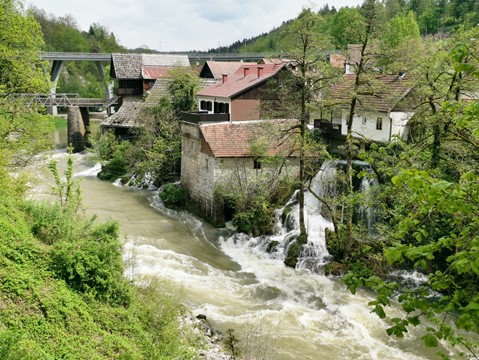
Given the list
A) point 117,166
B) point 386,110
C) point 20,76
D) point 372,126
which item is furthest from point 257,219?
point 117,166

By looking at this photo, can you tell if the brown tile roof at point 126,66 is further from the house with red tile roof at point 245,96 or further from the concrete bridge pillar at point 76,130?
the house with red tile roof at point 245,96

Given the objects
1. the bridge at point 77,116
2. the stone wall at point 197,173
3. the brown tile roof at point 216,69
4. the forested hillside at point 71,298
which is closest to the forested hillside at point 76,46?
the bridge at point 77,116

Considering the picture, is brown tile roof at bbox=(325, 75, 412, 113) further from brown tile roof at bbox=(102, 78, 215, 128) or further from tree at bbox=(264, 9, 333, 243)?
brown tile roof at bbox=(102, 78, 215, 128)

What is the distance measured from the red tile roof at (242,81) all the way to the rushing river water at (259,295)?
1030 centimetres

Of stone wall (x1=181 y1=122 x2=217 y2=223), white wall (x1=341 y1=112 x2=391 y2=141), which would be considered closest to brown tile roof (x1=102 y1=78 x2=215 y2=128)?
stone wall (x1=181 y1=122 x2=217 y2=223)

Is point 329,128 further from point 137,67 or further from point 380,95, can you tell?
point 137,67

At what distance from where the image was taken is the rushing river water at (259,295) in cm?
1322

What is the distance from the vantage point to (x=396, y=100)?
836 inches

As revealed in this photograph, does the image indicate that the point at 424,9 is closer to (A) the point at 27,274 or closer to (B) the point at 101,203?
(B) the point at 101,203

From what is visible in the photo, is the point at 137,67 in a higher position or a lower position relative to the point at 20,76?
higher

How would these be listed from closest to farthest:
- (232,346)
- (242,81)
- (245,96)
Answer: (232,346), (245,96), (242,81)

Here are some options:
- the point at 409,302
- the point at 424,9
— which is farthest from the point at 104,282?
the point at 424,9

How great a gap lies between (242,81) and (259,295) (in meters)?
20.0

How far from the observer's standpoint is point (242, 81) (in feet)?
109
